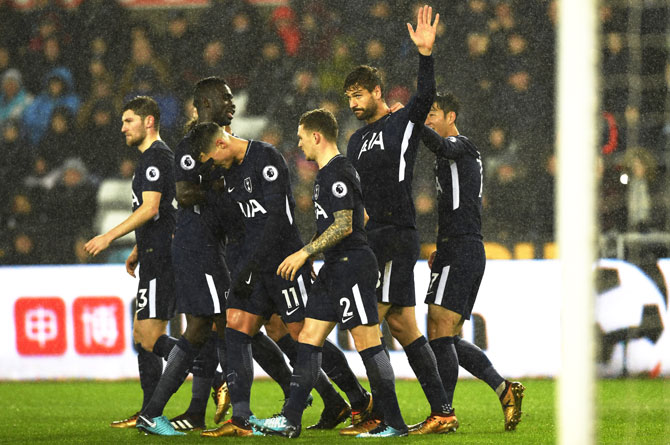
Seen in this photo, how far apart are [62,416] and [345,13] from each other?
5.76 m

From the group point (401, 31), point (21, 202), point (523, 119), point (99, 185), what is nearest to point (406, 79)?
point (401, 31)

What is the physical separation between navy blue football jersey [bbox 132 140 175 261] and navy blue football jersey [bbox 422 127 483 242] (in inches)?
55.3

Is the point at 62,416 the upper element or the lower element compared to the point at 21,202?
lower

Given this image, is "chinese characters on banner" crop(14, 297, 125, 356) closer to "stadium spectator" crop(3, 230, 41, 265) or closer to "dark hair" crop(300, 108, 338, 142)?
"stadium spectator" crop(3, 230, 41, 265)

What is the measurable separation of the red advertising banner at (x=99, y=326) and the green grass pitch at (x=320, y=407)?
0.27m

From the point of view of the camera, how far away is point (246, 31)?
10531 millimetres

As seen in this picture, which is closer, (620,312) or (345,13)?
(620,312)

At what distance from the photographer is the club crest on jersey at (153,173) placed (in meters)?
5.37

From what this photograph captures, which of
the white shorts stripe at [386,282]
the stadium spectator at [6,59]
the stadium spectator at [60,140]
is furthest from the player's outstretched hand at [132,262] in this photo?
the stadium spectator at [6,59]

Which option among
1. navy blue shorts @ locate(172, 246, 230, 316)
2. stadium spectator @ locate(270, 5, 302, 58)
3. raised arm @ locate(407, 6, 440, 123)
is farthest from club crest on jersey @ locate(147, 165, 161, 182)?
stadium spectator @ locate(270, 5, 302, 58)

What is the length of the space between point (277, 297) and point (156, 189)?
95 cm

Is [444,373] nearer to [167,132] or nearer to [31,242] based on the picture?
[31,242]

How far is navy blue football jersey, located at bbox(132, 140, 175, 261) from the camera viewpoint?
212 inches

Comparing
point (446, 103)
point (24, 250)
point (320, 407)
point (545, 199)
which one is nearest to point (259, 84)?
point (24, 250)
